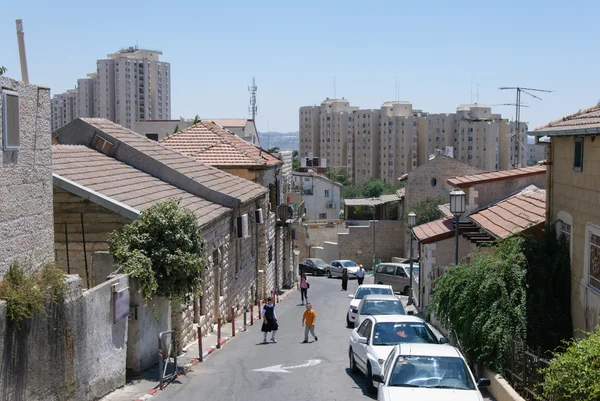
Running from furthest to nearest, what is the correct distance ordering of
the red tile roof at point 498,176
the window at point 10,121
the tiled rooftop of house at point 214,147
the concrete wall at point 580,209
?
the tiled rooftop of house at point 214,147, the red tile roof at point 498,176, the concrete wall at point 580,209, the window at point 10,121

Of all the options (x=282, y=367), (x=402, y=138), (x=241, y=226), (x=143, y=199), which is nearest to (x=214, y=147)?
(x=241, y=226)

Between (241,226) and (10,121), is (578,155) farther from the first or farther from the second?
(241,226)

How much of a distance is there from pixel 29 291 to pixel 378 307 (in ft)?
41.9

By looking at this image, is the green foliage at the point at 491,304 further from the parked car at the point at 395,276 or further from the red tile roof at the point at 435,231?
the parked car at the point at 395,276

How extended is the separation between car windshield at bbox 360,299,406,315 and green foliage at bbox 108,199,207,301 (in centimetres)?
657

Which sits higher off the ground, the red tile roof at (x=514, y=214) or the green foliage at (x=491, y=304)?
the red tile roof at (x=514, y=214)

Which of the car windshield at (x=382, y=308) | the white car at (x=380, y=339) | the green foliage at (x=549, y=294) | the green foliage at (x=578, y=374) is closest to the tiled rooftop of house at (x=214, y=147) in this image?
the car windshield at (x=382, y=308)

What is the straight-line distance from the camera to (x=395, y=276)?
37062 mm

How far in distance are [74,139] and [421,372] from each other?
1464 cm

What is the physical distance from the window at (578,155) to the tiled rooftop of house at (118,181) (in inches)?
371

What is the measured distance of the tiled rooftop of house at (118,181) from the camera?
59.8 feet

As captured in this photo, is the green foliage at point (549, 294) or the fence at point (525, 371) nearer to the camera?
the fence at point (525, 371)

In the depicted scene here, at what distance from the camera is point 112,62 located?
409ft

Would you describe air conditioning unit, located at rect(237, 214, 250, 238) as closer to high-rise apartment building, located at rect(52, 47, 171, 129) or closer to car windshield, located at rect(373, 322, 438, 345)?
car windshield, located at rect(373, 322, 438, 345)
